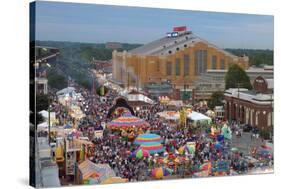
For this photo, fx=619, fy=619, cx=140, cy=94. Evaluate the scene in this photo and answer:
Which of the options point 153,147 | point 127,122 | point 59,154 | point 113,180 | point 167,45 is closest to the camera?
point 59,154

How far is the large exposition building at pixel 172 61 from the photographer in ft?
38.8

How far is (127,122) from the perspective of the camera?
38.7 ft

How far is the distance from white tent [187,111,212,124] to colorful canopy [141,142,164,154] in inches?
35.3

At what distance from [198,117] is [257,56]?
1.90m

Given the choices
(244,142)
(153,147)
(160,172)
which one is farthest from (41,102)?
(244,142)

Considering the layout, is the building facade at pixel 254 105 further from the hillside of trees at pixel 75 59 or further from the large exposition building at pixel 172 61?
the hillside of trees at pixel 75 59

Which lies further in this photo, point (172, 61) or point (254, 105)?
point (254, 105)

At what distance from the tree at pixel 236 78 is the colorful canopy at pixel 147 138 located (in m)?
1.92

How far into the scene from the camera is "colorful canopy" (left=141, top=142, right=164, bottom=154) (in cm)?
1184

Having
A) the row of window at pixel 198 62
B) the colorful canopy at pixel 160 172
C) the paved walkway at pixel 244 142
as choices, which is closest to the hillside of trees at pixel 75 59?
the row of window at pixel 198 62

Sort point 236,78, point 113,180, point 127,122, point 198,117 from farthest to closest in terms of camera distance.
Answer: point 236,78 < point 198,117 < point 127,122 < point 113,180

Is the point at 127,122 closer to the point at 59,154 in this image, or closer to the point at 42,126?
the point at 59,154

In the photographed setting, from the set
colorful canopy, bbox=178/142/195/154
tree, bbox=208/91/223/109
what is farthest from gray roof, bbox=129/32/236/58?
colorful canopy, bbox=178/142/195/154

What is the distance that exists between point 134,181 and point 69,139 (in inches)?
Answer: 60.6
